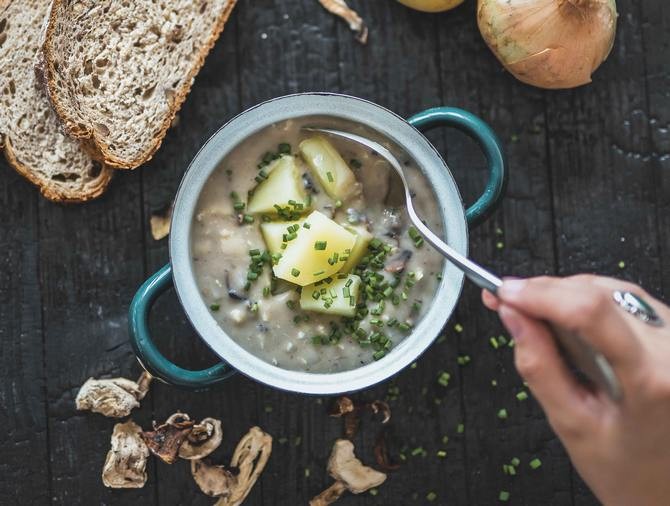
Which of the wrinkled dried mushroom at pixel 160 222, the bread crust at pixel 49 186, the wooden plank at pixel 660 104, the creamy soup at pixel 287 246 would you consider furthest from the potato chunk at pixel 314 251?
the wooden plank at pixel 660 104

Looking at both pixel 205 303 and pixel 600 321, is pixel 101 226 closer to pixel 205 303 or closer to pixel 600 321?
pixel 205 303

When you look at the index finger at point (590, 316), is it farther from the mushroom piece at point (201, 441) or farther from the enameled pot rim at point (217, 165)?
the mushroom piece at point (201, 441)

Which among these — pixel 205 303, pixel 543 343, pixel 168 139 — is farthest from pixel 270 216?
pixel 543 343

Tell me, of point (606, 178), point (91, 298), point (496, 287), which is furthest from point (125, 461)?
point (606, 178)

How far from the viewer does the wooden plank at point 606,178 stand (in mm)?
1755

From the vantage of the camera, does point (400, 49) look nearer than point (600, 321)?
No

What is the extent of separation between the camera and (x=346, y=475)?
1715 millimetres

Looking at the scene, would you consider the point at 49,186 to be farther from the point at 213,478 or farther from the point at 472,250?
the point at 472,250

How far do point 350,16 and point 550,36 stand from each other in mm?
436

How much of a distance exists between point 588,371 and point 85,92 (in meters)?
1.20

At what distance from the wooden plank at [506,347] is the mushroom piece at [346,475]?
0.23 meters

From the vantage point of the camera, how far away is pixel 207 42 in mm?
1703

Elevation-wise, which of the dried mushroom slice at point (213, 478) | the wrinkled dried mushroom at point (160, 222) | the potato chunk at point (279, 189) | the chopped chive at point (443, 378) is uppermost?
the potato chunk at point (279, 189)

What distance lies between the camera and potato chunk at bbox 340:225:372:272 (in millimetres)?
1461
